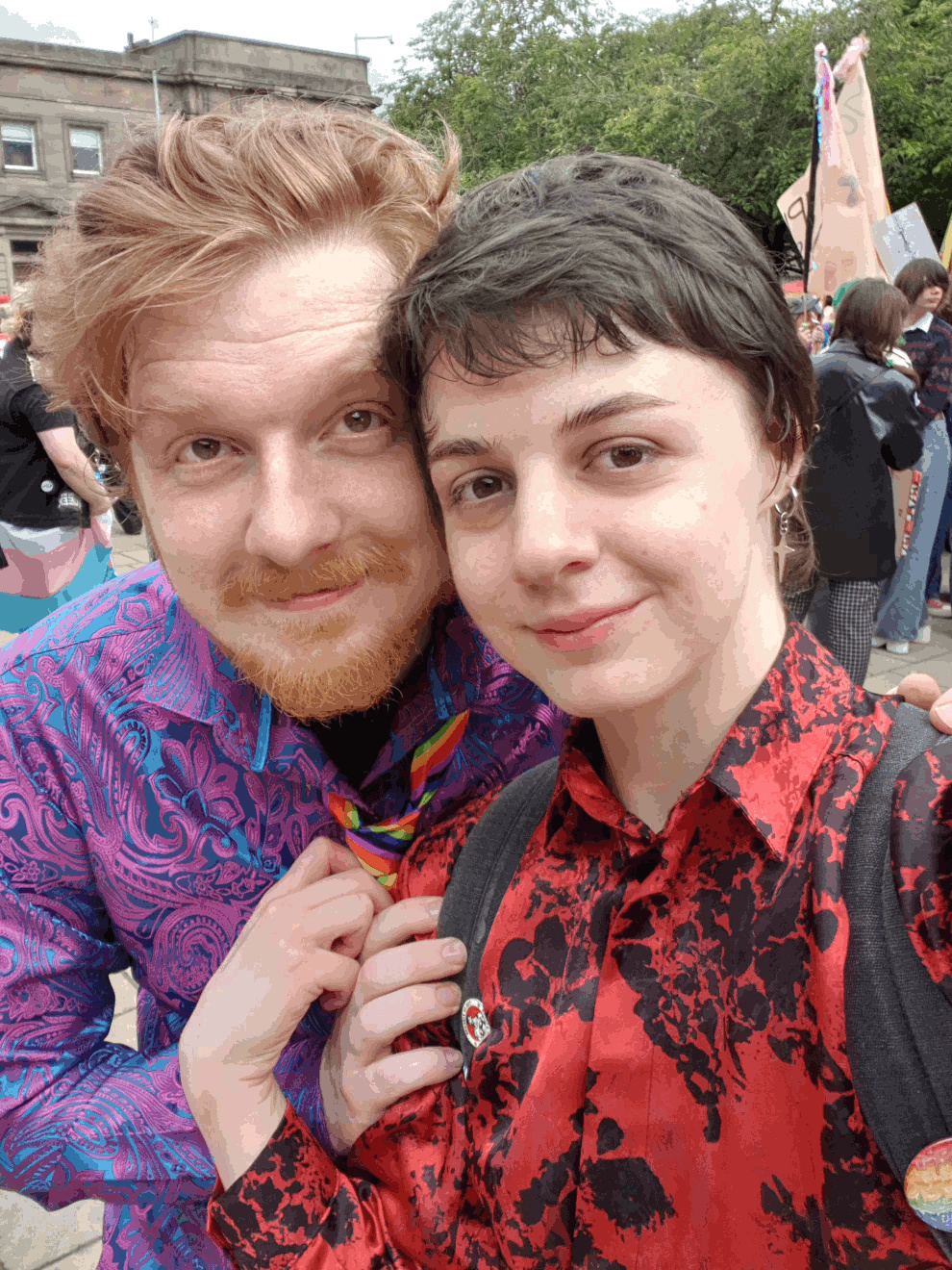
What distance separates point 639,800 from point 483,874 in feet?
0.70

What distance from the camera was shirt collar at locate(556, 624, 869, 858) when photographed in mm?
997

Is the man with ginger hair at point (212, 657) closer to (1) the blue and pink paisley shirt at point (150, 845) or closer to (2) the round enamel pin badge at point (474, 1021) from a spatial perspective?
(1) the blue and pink paisley shirt at point (150, 845)

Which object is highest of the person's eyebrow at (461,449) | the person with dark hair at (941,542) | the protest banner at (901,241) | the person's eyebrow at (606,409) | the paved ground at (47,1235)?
the protest banner at (901,241)

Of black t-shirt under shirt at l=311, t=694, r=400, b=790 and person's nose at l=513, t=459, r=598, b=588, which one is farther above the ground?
person's nose at l=513, t=459, r=598, b=588

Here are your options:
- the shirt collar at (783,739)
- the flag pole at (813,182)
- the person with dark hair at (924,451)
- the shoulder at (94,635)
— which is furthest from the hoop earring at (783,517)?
the flag pole at (813,182)

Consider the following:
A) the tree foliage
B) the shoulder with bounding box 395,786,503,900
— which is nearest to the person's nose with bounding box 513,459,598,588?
the shoulder with bounding box 395,786,503,900

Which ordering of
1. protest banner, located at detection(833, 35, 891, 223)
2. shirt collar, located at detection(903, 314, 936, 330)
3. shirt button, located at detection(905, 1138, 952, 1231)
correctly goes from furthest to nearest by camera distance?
protest banner, located at detection(833, 35, 891, 223) → shirt collar, located at detection(903, 314, 936, 330) → shirt button, located at detection(905, 1138, 952, 1231)

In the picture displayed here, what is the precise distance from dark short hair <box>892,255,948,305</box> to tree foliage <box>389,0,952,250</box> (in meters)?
11.8

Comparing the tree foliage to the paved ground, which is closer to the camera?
the paved ground

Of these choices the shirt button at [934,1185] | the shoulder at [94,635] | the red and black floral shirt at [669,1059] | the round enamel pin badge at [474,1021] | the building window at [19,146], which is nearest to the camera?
the shirt button at [934,1185]

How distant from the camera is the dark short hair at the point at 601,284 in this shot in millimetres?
985

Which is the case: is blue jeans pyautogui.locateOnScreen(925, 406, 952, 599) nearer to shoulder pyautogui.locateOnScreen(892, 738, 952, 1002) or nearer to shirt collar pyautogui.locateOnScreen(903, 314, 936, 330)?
shirt collar pyautogui.locateOnScreen(903, 314, 936, 330)

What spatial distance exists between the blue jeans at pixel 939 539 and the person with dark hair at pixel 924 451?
0.41 m

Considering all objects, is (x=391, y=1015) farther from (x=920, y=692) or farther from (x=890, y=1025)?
(x=920, y=692)
